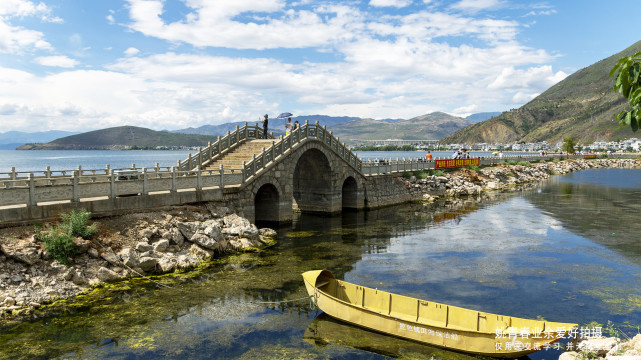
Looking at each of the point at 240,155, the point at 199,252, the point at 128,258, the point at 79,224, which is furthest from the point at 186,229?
the point at 240,155

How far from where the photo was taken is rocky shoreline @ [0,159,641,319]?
18.8 m

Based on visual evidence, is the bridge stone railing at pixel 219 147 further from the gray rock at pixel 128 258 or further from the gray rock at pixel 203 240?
the gray rock at pixel 128 258

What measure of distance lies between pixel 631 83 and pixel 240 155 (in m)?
34.2

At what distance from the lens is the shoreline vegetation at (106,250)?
18.7 metres

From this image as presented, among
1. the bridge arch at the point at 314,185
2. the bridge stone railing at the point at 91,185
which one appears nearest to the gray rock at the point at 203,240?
the bridge stone railing at the point at 91,185

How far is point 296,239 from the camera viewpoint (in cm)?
3350

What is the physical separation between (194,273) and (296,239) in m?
10.9

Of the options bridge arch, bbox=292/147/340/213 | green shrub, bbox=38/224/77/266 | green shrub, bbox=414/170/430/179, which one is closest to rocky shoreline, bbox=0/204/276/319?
green shrub, bbox=38/224/77/266

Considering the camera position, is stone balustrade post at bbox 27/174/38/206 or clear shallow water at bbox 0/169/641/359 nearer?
clear shallow water at bbox 0/169/641/359

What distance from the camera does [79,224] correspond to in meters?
21.8

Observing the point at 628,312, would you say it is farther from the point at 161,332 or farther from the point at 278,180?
the point at 278,180

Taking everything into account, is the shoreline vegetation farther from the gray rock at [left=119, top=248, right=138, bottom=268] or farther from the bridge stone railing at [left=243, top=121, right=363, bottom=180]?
the bridge stone railing at [left=243, top=121, right=363, bottom=180]

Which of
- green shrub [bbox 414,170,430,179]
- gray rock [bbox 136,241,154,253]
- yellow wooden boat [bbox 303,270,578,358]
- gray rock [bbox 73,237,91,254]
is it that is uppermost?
green shrub [bbox 414,170,430,179]

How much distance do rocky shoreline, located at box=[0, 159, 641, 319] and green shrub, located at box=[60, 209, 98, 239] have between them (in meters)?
0.49
